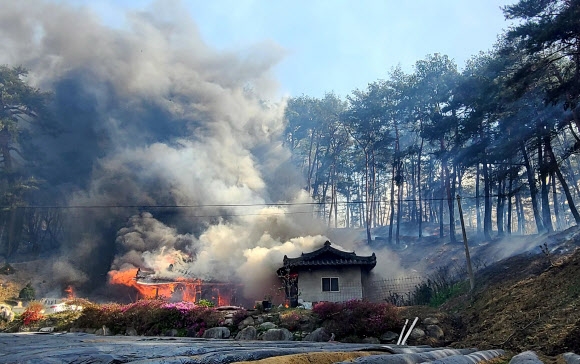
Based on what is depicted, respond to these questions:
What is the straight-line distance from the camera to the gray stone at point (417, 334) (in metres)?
14.2

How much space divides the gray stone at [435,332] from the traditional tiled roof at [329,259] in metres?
9.49

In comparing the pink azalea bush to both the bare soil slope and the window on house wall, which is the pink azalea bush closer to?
the window on house wall

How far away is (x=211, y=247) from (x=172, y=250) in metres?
3.29

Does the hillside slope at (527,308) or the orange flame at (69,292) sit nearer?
the hillside slope at (527,308)

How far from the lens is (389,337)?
1473cm

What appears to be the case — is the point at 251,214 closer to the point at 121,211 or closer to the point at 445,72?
the point at 121,211

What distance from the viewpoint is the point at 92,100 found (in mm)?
48438

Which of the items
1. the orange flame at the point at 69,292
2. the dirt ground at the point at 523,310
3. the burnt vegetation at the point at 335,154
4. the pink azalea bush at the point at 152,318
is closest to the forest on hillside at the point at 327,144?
the burnt vegetation at the point at 335,154

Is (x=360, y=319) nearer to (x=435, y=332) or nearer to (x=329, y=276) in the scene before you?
(x=435, y=332)

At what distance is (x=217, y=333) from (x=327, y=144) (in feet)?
115

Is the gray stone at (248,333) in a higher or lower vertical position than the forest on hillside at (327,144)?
lower

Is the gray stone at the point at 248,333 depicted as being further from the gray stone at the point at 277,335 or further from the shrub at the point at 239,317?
the shrub at the point at 239,317

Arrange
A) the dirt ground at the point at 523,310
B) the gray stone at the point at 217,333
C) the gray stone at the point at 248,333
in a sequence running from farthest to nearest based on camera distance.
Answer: the gray stone at the point at 217,333
the gray stone at the point at 248,333
the dirt ground at the point at 523,310

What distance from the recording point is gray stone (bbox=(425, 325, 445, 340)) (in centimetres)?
1411
